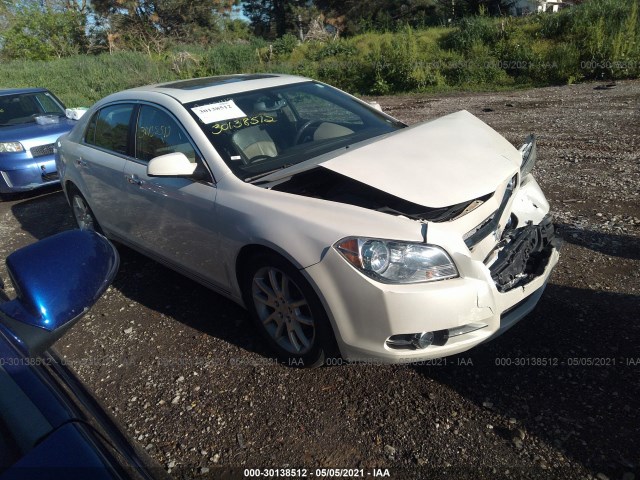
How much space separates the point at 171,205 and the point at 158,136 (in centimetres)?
60

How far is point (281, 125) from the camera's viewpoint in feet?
12.0

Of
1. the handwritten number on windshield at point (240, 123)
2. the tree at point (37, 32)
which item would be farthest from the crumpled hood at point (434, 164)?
the tree at point (37, 32)

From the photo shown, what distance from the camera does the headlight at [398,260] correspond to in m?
2.41

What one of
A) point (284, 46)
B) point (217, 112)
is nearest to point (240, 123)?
point (217, 112)

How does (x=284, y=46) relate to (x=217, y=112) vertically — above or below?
below

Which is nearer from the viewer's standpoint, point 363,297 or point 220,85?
point 363,297

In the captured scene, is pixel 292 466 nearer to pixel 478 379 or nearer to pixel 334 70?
pixel 478 379

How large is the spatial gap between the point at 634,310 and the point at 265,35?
48827 mm

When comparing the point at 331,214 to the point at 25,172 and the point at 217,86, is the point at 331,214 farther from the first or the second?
the point at 25,172

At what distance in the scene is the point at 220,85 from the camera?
390 cm

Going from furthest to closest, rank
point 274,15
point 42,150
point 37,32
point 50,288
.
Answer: point 274,15, point 37,32, point 42,150, point 50,288

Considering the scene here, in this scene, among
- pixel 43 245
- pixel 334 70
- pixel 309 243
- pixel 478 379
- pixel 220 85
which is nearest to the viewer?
pixel 43 245

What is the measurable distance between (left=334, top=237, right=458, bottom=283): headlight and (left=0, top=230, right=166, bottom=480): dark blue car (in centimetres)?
110

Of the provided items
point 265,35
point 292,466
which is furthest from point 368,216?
point 265,35
